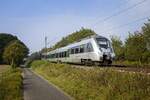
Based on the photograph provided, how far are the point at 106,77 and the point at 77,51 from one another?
26.8m

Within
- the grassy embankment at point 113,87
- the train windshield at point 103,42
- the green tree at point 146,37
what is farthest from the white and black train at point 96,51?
the green tree at point 146,37

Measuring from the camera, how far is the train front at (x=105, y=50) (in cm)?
3641

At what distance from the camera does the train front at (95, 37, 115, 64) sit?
36.4 m

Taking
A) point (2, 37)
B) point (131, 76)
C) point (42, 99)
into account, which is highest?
point (2, 37)

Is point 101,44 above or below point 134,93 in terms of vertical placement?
above

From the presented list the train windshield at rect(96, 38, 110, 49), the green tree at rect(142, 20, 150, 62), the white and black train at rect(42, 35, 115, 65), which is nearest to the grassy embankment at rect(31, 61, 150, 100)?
the white and black train at rect(42, 35, 115, 65)

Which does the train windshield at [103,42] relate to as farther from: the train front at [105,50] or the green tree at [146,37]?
the green tree at [146,37]

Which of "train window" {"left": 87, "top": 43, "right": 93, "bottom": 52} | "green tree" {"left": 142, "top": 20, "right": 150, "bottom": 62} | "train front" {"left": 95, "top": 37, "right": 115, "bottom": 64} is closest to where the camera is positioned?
"train front" {"left": 95, "top": 37, "right": 115, "bottom": 64}

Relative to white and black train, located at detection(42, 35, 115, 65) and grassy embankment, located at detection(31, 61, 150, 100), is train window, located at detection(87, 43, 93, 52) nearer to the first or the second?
white and black train, located at detection(42, 35, 115, 65)

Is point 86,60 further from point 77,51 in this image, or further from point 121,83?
point 121,83

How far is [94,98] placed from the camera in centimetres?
1722

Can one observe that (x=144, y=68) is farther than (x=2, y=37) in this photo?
No

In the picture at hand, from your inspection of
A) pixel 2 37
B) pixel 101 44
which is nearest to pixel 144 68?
pixel 101 44

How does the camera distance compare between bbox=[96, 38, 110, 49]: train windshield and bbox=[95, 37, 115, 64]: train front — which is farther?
bbox=[96, 38, 110, 49]: train windshield
